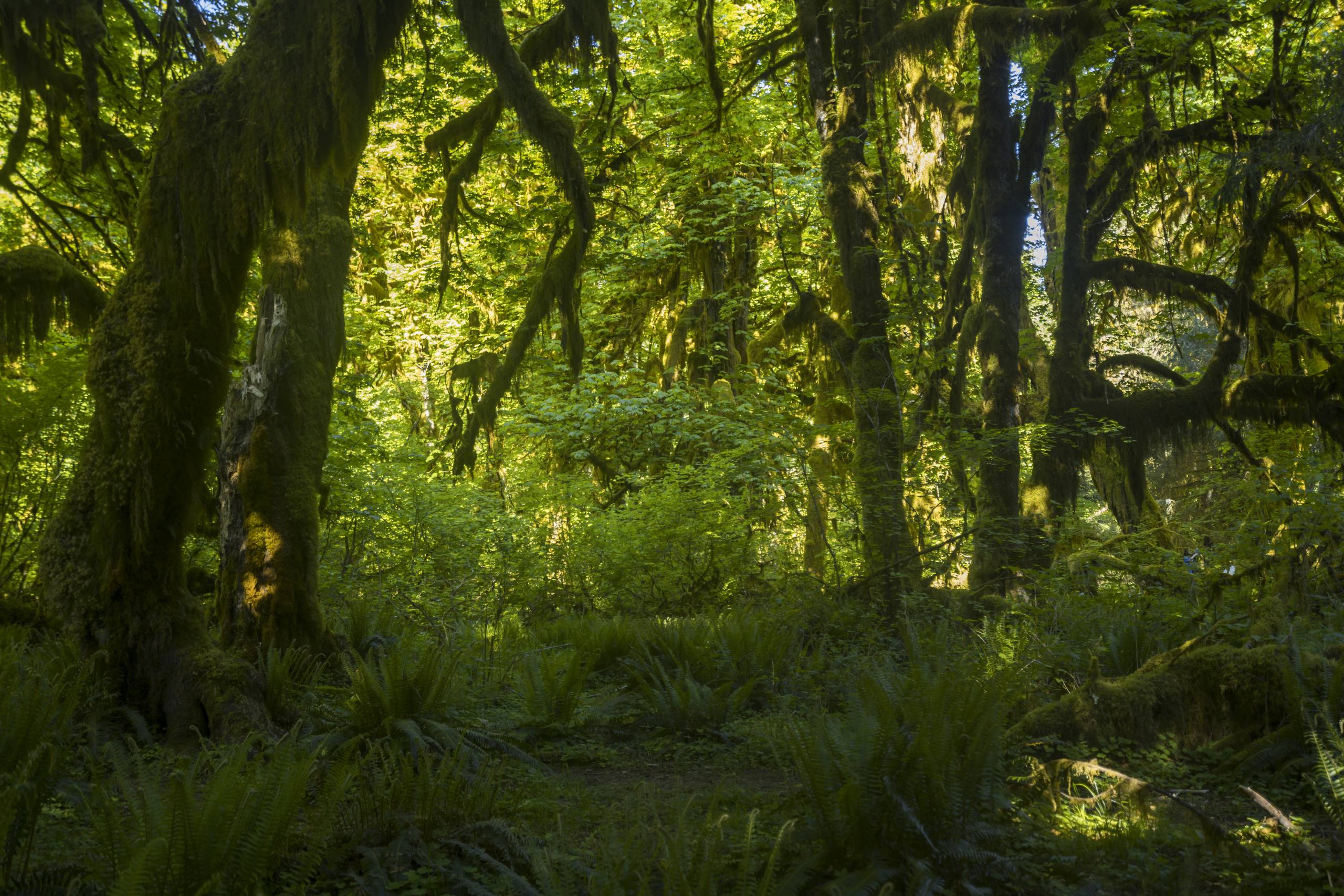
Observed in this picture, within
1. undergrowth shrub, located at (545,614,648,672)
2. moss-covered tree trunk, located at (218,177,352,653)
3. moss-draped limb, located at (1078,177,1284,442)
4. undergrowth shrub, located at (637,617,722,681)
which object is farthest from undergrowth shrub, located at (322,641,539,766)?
moss-draped limb, located at (1078,177,1284,442)

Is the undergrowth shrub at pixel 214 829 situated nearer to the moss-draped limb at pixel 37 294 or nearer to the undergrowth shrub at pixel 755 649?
the undergrowth shrub at pixel 755 649

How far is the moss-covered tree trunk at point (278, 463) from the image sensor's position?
5.62 m

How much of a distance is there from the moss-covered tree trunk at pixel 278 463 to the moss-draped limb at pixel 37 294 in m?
1.42

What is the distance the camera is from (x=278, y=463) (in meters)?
5.74

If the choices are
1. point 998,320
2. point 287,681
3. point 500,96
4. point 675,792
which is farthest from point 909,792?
point 998,320

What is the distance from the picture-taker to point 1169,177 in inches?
439

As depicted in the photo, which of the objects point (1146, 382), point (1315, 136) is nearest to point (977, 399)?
point (1146, 382)

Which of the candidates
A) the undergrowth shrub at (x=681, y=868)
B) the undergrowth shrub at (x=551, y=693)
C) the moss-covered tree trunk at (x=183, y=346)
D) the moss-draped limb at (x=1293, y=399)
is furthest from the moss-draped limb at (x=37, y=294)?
the moss-draped limb at (x=1293, y=399)

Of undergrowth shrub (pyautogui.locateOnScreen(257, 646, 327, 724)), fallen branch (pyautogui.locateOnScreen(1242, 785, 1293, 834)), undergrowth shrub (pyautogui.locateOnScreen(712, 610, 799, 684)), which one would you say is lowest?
fallen branch (pyautogui.locateOnScreen(1242, 785, 1293, 834))

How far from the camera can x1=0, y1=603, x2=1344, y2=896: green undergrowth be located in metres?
2.62

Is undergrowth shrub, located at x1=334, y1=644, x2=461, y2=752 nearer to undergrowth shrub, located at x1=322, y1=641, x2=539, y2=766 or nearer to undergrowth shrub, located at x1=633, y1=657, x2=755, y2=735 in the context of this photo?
undergrowth shrub, located at x1=322, y1=641, x2=539, y2=766

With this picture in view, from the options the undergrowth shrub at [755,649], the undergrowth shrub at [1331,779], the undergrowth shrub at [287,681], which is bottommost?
the undergrowth shrub at [1331,779]

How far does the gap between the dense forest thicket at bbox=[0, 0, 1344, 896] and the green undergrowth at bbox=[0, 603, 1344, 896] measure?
1.0 inches

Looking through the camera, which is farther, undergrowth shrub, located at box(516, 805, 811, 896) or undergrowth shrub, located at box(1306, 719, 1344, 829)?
undergrowth shrub, located at box(1306, 719, 1344, 829)
